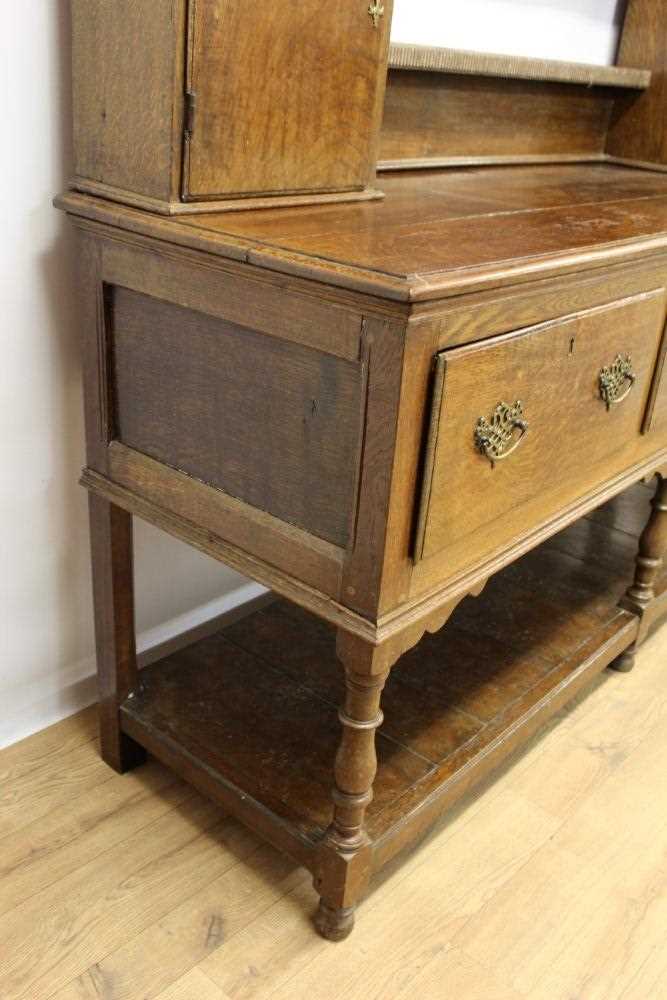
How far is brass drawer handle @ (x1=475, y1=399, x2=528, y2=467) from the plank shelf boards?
1.77 feet

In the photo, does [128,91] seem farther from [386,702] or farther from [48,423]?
[386,702]

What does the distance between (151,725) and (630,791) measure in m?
0.80

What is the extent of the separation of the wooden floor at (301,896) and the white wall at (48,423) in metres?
0.16

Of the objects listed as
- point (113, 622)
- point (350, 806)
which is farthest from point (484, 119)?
point (350, 806)

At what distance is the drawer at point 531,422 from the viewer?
39.9 inches

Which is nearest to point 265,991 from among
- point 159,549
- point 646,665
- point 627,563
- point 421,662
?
point 421,662

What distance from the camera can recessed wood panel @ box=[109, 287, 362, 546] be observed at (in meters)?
1.02

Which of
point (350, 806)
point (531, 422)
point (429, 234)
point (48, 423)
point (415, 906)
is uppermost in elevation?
point (429, 234)

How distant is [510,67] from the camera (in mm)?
1741

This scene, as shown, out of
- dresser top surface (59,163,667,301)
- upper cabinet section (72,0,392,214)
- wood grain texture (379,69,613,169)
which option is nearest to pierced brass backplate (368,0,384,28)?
upper cabinet section (72,0,392,214)

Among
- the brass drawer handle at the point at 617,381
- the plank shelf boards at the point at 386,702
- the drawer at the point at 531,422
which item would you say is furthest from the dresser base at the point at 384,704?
the brass drawer handle at the point at 617,381

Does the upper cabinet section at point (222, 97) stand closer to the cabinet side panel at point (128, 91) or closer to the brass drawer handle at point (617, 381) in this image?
the cabinet side panel at point (128, 91)

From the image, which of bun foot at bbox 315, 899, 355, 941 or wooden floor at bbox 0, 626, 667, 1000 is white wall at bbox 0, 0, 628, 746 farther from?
bun foot at bbox 315, 899, 355, 941

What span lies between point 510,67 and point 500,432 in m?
0.98
